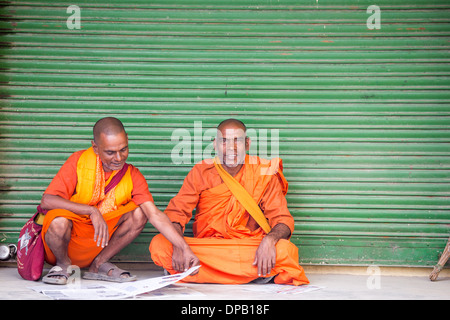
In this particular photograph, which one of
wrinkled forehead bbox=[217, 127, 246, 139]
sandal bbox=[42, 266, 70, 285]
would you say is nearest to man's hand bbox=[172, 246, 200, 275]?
sandal bbox=[42, 266, 70, 285]

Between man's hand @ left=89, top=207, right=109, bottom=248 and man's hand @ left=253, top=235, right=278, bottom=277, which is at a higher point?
man's hand @ left=89, top=207, right=109, bottom=248

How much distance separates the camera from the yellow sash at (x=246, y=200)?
13.8 feet

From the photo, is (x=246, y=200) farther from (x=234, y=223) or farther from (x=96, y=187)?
(x=96, y=187)

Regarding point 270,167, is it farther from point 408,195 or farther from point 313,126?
point 408,195

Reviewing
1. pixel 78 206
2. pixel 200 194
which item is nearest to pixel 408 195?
pixel 200 194

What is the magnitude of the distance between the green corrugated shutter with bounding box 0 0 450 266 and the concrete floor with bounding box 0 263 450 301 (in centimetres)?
15

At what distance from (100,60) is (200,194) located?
172 cm

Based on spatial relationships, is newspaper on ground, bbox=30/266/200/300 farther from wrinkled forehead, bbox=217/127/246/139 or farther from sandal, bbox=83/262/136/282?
wrinkled forehead, bbox=217/127/246/139

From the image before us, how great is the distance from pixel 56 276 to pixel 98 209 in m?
0.60

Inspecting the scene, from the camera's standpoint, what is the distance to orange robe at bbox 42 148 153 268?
3969 mm

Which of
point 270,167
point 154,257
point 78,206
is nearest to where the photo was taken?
point 78,206

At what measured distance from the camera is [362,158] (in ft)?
15.8

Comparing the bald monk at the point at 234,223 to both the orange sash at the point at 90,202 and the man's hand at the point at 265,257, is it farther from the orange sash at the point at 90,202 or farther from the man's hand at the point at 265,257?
the orange sash at the point at 90,202

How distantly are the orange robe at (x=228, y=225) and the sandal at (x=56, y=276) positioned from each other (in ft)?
2.32
